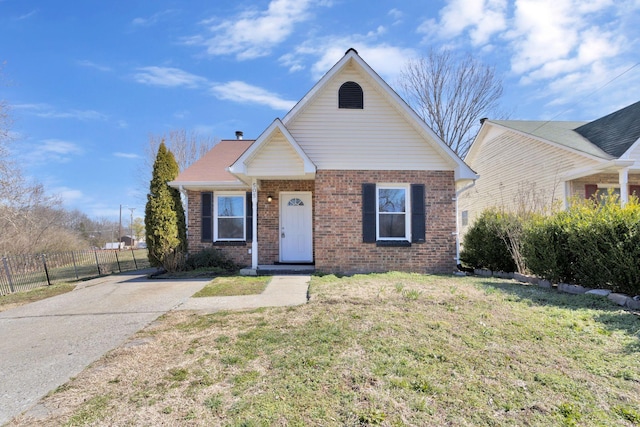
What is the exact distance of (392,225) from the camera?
9.73m

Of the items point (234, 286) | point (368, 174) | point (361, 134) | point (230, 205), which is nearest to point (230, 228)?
point (230, 205)

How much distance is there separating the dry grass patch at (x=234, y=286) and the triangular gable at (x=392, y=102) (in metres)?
4.33

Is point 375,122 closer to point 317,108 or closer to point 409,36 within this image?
point 317,108

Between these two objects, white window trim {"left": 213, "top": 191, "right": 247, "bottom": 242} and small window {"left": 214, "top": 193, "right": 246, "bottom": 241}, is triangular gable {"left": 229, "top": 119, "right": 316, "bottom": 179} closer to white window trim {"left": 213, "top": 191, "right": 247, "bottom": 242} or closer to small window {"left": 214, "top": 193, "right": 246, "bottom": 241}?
white window trim {"left": 213, "top": 191, "right": 247, "bottom": 242}

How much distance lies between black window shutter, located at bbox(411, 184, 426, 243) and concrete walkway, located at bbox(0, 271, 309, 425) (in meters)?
3.25

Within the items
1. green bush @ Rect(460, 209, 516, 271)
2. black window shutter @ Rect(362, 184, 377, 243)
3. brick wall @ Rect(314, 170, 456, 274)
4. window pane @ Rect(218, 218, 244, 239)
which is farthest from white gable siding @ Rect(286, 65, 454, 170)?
window pane @ Rect(218, 218, 244, 239)

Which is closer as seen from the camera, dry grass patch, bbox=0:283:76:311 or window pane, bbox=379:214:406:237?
dry grass patch, bbox=0:283:76:311

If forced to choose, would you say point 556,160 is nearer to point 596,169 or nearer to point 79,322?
point 596,169

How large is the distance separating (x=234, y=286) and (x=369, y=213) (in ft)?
13.3

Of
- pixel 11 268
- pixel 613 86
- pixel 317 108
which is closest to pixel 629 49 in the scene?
pixel 613 86

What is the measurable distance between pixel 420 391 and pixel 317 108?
824cm

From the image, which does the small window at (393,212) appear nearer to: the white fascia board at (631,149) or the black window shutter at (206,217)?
the black window shutter at (206,217)

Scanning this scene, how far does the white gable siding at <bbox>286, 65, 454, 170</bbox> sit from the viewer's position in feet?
31.7

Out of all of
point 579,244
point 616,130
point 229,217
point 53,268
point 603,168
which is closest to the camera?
point 579,244
